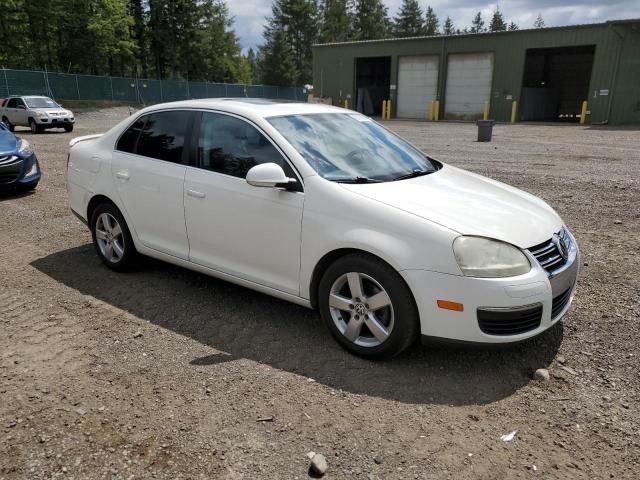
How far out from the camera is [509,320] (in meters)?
3.05

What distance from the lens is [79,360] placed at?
3.48 m

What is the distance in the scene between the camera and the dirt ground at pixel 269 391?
8.34ft

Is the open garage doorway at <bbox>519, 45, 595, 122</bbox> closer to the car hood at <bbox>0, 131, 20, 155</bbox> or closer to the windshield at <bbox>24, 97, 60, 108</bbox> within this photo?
the windshield at <bbox>24, 97, 60, 108</bbox>

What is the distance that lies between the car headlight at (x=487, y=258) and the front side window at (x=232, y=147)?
1.32m

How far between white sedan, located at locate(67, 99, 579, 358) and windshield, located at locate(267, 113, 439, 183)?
0.02m

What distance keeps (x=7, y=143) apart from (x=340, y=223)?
787 centimetres

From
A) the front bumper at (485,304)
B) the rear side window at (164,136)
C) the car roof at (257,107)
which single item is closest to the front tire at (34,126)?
the rear side window at (164,136)

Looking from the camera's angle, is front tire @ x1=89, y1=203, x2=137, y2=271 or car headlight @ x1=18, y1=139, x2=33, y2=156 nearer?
front tire @ x1=89, y1=203, x2=137, y2=271

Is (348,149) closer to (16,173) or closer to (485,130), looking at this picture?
(16,173)

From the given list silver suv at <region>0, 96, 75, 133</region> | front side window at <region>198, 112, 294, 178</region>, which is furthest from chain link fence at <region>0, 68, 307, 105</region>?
front side window at <region>198, 112, 294, 178</region>

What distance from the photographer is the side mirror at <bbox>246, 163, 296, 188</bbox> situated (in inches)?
137

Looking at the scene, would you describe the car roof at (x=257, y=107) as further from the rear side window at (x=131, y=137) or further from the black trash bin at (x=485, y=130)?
the black trash bin at (x=485, y=130)

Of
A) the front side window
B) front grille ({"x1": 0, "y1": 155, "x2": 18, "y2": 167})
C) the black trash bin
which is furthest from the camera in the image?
the black trash bin

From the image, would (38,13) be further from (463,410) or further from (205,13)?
(463,410)
